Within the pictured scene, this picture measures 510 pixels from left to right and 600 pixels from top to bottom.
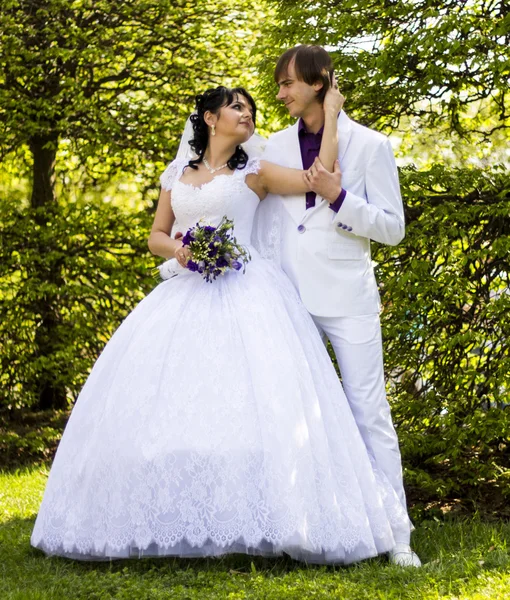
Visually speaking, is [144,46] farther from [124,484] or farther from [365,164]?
[124,484]

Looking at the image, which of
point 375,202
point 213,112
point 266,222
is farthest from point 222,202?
point 375,202

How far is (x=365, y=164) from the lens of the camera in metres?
4.13

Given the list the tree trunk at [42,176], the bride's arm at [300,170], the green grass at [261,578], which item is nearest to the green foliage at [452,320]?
the green grass at [261,578]

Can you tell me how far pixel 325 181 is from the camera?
400cm

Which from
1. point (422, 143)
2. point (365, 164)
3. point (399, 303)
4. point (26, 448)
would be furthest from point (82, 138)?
point (365, 164)

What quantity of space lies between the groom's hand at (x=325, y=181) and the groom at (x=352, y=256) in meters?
0.01

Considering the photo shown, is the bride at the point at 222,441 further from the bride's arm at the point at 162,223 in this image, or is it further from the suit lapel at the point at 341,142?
the bride's arm at the point at 162,223

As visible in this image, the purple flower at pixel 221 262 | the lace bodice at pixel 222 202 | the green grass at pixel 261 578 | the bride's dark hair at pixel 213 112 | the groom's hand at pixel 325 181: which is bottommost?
the green grass at pixel 261 578

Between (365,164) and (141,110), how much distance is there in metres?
5.37

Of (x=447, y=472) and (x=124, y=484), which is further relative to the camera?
(x=447, y=472)

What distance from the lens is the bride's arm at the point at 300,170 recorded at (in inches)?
161

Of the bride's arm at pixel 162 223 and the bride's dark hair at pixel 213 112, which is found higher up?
the bride's dark hair at pixel 213 112

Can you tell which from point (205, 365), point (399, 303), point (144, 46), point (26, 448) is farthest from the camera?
point (144, 46)

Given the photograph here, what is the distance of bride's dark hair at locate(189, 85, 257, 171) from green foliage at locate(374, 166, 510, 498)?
131 cm
